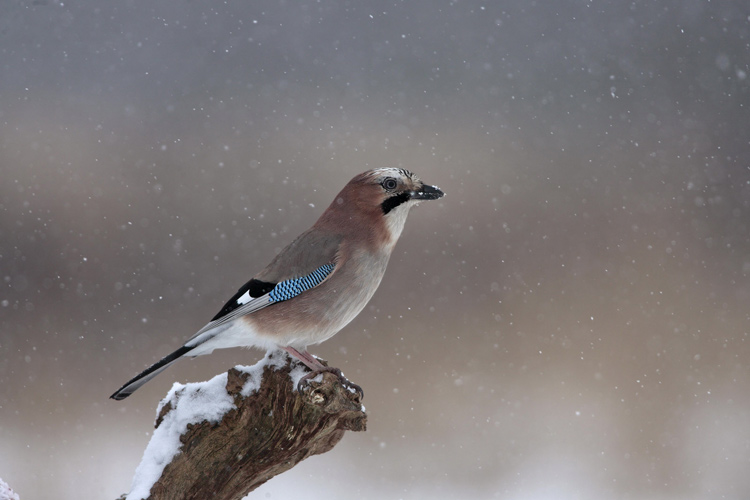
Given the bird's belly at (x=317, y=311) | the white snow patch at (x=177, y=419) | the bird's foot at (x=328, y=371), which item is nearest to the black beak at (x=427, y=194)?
the bird's belly at (x=317, y=311)

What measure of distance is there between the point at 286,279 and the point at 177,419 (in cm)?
79

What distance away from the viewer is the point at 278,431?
2947 mm

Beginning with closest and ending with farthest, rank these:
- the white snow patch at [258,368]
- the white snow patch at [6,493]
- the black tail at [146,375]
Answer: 1. the white snow patch at [6,493]
2. the black tail at [146,375]
3. the white snow patch at [258,368]

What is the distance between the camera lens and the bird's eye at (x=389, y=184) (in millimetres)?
3113

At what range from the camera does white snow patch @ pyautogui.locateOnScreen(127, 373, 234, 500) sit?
2877 millimetres

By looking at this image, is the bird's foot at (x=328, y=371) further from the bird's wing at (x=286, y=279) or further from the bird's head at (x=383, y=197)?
the bird's head at (x=383, y=197)

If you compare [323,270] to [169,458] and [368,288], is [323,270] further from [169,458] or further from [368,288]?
[169,458]

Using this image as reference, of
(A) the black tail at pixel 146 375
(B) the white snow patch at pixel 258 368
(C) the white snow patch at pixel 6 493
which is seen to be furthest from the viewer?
(B) the white snow patch at pixel 258 368

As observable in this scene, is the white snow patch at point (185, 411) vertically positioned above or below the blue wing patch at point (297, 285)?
below

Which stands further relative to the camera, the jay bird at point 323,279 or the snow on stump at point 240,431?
the jay bird at point 323,279

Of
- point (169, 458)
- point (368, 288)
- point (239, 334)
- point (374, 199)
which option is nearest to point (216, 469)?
point (169, 458)

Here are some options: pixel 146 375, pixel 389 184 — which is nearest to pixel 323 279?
pixel 389 184

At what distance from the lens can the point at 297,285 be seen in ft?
10.1

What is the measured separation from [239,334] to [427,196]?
1.08 meters
